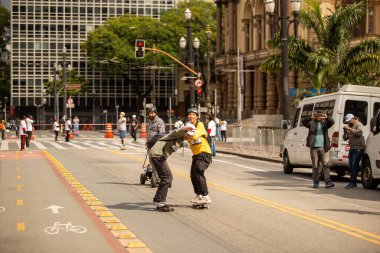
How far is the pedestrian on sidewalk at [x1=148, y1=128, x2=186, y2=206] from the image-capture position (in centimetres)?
1424

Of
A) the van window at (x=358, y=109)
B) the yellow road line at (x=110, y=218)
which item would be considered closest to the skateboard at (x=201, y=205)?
the yellow road line at (x=110, y=218)

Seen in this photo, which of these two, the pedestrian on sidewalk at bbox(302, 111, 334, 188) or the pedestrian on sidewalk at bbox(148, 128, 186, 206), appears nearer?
the pedestrian on sidewalk at bbox(148, 128, 186, 206)

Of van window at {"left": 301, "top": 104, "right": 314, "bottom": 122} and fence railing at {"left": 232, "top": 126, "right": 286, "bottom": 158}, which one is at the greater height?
van window at {"left": 301, "top": 104, "right": 314, "bottom": 122}

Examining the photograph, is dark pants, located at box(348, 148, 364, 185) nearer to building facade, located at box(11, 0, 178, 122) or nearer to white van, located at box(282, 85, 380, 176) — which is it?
white van, located at box(282, 85, 380, 176)

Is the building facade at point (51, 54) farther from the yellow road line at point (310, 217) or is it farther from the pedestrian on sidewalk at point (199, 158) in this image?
the pedestrian on sidewalk at point (199, 158)

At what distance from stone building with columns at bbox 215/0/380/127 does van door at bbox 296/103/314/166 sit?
130ft

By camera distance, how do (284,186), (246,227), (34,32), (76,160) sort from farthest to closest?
(34,32) → (76,160) → (284,186) → (246,227)

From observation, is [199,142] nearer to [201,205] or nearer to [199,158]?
[199,158]

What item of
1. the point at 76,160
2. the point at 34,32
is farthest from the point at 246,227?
the point at 34,32

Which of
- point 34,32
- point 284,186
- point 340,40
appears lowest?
point 284,186

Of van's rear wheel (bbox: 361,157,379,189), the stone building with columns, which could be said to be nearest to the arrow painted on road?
van's rear wheel (bbox: 361,157,379,189)

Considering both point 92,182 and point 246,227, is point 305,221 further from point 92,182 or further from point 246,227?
point 92,182

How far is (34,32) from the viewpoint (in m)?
114

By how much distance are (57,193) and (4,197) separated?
1.17 meters
